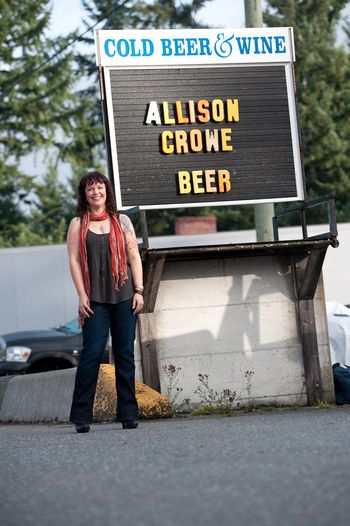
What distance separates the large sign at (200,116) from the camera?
11.7 m

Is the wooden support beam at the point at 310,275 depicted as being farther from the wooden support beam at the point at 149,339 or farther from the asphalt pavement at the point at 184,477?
the asphalt pavement at the point at 184,477

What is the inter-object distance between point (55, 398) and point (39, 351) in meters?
7.84

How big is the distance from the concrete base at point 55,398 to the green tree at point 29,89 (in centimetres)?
3343

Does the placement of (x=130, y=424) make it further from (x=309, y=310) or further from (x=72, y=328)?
(x=72, y=328)

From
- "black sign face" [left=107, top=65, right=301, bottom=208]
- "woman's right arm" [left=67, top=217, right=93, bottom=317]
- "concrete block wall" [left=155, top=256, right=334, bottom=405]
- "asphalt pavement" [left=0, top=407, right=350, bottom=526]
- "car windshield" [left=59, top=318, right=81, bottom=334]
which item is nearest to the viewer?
"asphalt pavement" [left=0, top=407, right=350, bottom=526]

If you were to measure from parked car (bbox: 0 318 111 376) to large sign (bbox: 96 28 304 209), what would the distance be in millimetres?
7496

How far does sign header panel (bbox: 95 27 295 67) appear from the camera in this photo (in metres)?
11.8

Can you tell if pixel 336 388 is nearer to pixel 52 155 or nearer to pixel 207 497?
pixel 207 497

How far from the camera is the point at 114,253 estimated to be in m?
8.81

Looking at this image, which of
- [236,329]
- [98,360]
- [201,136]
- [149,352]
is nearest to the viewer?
[98,360]

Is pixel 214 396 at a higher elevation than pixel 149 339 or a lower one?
lower

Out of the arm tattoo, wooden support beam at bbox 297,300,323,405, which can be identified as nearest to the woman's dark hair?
the arm tattoo

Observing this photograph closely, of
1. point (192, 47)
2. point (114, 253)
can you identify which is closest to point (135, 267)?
point (114, 253)

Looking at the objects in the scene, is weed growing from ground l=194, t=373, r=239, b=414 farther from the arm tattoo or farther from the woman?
the arm tattoo
